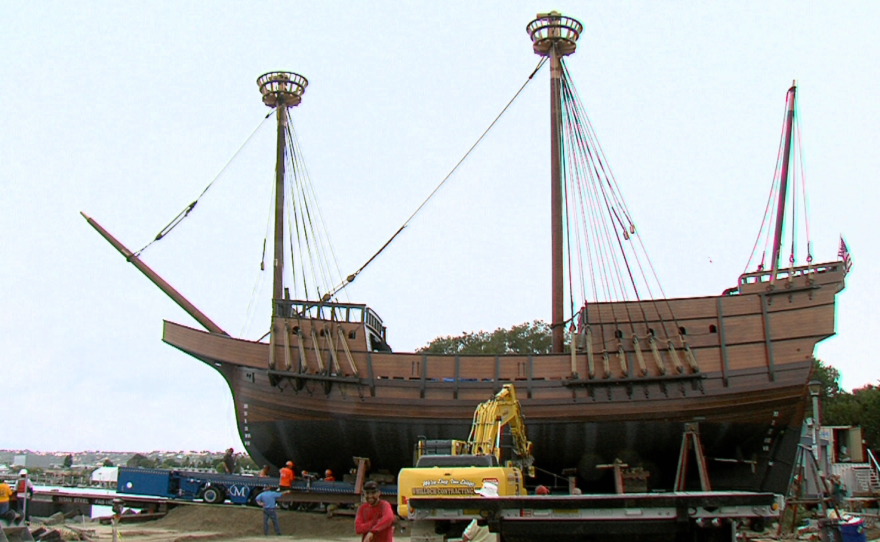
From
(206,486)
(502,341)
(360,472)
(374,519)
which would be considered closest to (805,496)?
(360,472)

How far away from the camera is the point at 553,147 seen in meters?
24.6

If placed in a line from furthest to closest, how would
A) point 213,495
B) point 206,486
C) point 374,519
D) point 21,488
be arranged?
point 206,486 < point 213,495 < point 21,488 < point 374,519

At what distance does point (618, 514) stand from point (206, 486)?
1679 centimetres

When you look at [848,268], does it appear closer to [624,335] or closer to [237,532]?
[624,335]

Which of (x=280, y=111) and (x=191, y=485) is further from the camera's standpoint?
(x=280, y=111)

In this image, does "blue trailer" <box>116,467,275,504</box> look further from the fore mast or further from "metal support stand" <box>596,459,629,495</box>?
"metal support stand" <box>596,459,629,495</box>

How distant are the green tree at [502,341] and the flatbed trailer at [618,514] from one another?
4739 cm

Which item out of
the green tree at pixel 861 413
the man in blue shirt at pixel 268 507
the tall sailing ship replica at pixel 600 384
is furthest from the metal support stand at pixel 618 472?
the green tree at pixel 861 413

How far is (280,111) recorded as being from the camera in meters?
26.0

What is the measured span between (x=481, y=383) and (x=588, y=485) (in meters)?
4.27

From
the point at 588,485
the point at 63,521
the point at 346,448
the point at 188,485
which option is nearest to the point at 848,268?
the point at 588,485

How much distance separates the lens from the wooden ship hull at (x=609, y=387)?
64.4 ft

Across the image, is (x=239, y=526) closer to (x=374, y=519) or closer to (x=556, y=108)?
(x=374, y=519)

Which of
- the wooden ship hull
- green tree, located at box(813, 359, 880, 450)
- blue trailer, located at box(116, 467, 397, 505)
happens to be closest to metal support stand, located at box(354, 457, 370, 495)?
blue trailer, located at box(116, 467, 397, 505)
